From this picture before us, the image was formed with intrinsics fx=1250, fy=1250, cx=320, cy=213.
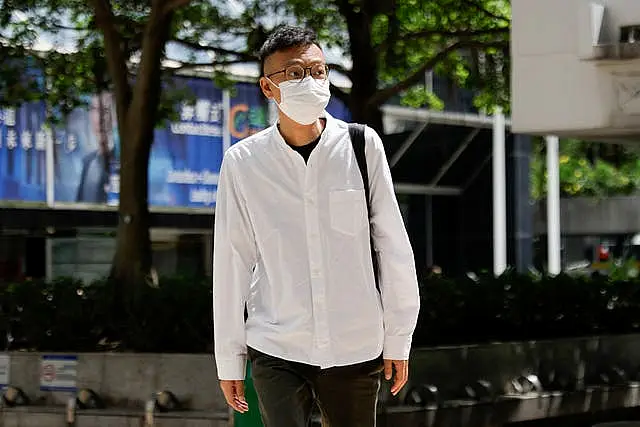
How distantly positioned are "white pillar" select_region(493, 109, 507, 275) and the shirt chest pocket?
82.9 feet

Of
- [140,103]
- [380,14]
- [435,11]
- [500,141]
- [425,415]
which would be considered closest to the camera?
[425,415]

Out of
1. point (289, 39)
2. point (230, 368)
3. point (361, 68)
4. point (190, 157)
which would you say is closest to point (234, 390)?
point (230, 368)

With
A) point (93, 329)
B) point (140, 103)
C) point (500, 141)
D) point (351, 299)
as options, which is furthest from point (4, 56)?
point (500, 141)

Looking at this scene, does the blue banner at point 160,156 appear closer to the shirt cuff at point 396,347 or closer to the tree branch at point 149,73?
the tree branch at point 149,73

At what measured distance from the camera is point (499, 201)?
98.8 feet

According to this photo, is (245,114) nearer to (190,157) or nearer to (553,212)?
(190,157)

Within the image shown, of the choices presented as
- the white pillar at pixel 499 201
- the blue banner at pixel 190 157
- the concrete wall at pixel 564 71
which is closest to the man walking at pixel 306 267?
the concrete wall at pixel 564 71

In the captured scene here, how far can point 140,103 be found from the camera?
11.5m

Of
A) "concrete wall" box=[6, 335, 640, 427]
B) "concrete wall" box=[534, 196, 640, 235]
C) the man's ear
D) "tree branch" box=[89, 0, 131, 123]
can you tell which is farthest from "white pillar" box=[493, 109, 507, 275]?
the man's ear

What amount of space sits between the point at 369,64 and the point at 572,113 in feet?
9.20

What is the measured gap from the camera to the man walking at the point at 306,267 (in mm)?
4160

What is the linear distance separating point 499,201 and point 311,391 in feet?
86.1

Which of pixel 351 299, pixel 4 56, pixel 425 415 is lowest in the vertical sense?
pixel 425 415

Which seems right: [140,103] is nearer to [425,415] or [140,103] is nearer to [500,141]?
[425,415]
